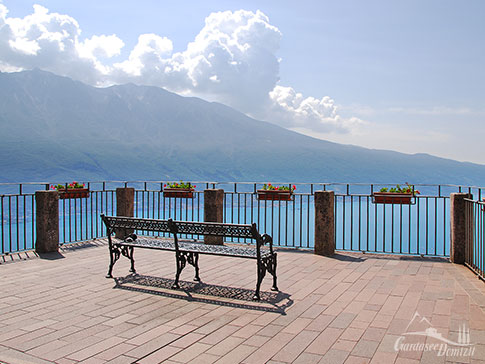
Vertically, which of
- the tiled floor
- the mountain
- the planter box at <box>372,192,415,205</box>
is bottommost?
the tiled floor

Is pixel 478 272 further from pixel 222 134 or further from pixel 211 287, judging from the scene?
pixel 222 134

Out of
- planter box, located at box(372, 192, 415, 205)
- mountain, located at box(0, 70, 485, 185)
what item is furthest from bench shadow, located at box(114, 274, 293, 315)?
mountain, located at box(0, 70, 485, 185)

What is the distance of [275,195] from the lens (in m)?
9.07

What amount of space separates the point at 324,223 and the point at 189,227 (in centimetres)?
330

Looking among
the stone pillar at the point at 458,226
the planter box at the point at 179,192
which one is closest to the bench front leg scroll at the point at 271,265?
the stone pillar at the point at 458,226

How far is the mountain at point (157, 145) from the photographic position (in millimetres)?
102562

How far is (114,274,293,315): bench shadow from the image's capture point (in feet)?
16.3

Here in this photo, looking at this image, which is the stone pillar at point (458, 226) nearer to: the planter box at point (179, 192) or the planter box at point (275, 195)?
the planter box at point (275, 195)

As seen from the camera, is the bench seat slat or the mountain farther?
the mountain

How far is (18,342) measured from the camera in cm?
381

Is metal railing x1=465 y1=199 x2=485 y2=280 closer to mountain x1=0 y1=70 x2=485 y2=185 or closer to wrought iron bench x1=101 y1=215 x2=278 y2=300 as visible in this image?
wrought iron bench x1=101 y1=215 x2=278 y2=300

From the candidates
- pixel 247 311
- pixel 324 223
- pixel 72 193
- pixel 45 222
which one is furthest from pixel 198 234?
pixel 72 193

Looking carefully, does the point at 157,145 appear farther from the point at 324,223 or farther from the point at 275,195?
the point at 324,223

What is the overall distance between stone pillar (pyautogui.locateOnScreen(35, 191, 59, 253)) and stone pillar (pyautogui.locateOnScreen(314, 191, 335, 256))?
5143 millimetres
